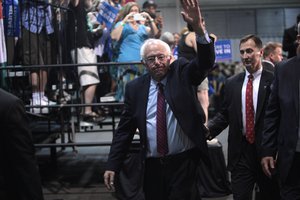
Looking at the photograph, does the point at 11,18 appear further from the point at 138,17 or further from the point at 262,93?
the point at 262,93

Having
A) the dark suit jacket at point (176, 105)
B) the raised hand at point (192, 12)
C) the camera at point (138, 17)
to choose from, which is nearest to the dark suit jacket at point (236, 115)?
the dark suit jacket at point (176, 105)

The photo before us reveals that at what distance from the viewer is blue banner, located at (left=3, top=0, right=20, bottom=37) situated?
572 cm

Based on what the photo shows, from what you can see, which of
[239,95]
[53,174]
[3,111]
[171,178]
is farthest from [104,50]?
[3,111]

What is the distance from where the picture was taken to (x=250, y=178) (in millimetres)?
3898

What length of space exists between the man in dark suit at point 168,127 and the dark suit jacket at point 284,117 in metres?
0.50

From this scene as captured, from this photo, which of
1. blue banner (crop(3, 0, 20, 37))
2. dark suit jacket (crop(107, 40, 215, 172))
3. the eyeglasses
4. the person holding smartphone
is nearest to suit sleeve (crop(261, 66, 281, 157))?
dark suit jacket (crop(107, 40, 215, 172))

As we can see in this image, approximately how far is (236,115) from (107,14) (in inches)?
147

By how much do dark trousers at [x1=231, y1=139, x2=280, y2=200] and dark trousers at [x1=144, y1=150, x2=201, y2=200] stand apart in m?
0.49

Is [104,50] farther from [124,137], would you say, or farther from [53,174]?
[124,137]

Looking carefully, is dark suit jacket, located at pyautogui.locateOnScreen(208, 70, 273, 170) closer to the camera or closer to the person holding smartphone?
the person holding smartphone

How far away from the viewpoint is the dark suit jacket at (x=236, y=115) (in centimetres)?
390

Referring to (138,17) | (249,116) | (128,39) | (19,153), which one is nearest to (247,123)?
(249,116)

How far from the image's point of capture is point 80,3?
671 cm

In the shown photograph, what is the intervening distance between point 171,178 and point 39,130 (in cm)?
371
